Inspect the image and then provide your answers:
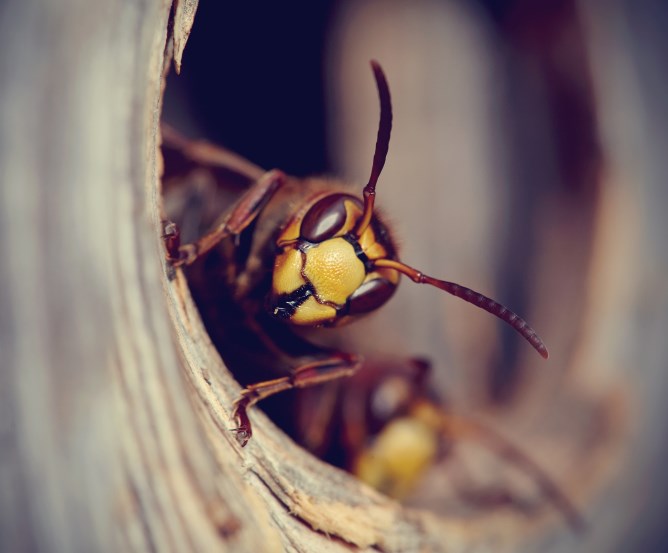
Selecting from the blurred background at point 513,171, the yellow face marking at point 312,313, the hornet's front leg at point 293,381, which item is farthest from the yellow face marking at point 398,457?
A: the yellow face marking at point 312,313

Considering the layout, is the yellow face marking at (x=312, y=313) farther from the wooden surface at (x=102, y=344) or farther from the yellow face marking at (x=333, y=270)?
the wooden surface at (x=102, y=344)

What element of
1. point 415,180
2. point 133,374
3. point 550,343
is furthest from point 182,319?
point 415,180

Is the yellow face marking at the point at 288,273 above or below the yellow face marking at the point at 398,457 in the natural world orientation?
above

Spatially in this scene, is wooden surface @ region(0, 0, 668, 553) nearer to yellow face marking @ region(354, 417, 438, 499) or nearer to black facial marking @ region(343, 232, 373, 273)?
black facial marking @ region(343, 232, 373, 273)

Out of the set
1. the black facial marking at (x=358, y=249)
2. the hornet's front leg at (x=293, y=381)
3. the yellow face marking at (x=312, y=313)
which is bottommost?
the hornet's front leg at (x=293, y=381)

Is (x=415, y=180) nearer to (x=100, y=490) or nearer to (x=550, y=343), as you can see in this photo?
(x=550, y=343)

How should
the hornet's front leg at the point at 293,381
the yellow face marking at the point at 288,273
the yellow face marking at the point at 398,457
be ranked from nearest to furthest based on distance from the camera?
the hornet's front leg at the point at 293,381, the yellow face marking at the point at 288,273, the yellow face marking at the point at 398,457

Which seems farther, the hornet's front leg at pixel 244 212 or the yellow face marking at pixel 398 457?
the yellow face marking at pixel 398 457

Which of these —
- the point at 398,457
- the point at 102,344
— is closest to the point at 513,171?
the point at 398,457
